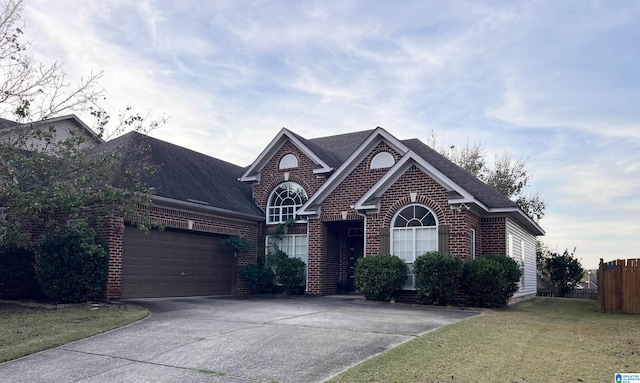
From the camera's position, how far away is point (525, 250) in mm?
22281

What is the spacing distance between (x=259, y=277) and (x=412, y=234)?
6.46 metres

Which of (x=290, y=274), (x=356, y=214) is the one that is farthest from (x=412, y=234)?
(x=290, y=274)

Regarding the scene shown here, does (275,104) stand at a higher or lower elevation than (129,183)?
higher

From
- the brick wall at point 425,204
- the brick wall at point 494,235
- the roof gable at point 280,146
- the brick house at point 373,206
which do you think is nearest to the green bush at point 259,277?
the brick house at point 373,206

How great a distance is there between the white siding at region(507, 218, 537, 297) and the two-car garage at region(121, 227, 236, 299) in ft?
33.7

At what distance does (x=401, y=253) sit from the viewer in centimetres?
1689

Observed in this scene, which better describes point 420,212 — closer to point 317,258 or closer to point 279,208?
point 317,258

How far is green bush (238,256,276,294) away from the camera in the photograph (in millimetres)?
Answer: 20203

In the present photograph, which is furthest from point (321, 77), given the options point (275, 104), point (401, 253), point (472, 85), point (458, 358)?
point (458, 358)

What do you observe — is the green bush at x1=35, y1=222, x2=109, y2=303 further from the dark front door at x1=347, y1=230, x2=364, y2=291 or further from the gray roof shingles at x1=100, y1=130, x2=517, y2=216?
the dark front door at x1=347, y1=230, x2=364, y2=291

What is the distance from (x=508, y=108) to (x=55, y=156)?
13.8 m

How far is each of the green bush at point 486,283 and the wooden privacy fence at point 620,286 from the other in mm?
2785

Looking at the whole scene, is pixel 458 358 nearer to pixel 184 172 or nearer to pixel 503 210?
pixel 503 210

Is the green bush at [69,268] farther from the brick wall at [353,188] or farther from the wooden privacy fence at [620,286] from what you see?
the wooden privacy fence at [620,286]
